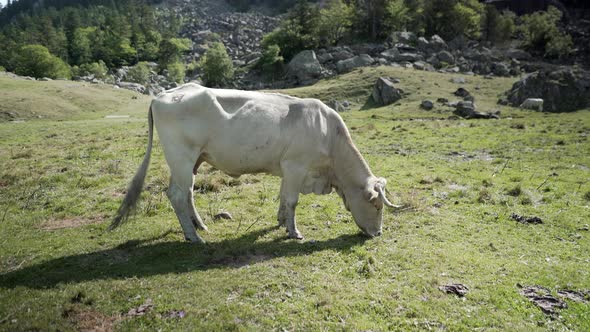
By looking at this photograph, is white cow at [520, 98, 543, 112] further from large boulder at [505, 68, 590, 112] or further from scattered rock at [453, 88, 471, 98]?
scattered rock at [453, 88, 471, 98]

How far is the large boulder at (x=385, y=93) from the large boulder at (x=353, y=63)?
15.3 metres

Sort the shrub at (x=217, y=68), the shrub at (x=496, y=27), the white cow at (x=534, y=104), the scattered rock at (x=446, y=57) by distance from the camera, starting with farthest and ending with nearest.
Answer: the shrub at (x=496, y=27) < the shrub at (x=217, y=68) < the scattered rock at (x=446, y=57) < the white cow at (x=534, y=104)

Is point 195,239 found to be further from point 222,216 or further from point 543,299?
point 543,299

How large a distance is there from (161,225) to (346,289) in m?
5.26

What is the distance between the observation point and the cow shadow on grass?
755 centimetres

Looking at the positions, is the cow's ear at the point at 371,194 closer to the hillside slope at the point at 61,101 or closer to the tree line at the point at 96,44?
the hillside slope at the point at 61,101

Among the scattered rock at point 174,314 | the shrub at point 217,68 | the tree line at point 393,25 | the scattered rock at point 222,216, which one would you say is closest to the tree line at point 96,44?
the shrub at point 217,68

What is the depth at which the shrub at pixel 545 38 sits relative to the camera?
245 ft

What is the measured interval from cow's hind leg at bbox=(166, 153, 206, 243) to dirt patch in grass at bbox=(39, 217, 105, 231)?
2.94m

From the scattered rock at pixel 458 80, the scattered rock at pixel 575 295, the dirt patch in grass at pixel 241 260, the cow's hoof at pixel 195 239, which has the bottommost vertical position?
the scattered rock at pixel 458 80

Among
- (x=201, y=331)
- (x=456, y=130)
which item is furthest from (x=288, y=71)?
(x=201, y=331)

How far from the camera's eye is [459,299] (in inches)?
289

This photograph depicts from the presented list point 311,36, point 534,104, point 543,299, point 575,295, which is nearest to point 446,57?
point 311,36

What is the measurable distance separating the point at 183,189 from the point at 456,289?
585 centimetres
